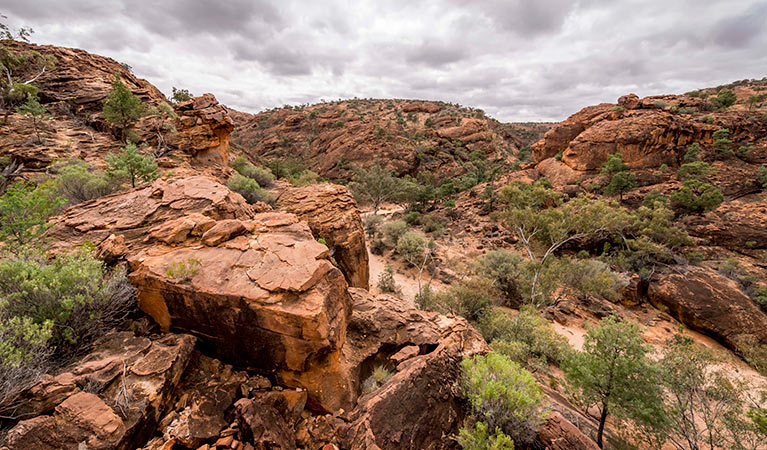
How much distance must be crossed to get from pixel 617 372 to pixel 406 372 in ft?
17.1

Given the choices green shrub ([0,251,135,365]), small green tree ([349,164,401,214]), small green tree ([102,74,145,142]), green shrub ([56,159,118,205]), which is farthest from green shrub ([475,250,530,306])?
small green tree ([102,74,145,142])

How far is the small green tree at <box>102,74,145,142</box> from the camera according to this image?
44.7 feet

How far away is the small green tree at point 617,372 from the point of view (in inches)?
226

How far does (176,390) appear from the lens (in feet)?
13.0

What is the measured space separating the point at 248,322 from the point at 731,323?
19040 mm

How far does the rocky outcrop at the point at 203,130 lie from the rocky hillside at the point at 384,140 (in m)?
21.6

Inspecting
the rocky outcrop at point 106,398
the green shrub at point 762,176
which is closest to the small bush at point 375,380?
the rocky outcrop at point 106,398

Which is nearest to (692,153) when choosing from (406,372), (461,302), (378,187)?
(461,302)

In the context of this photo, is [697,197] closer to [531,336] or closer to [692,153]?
[692,153]

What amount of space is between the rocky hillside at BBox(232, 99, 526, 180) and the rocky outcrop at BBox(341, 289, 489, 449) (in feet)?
118

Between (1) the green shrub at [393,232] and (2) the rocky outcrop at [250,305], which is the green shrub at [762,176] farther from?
(2) the rocky outcrop at [250,305]

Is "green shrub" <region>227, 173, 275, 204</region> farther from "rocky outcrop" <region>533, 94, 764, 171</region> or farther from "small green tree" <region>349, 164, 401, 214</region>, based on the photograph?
"rocky outcrop" <region>533, 94, 764, 171</region>

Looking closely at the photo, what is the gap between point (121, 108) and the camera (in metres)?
13.8

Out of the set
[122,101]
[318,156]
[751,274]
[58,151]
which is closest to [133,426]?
[58,151]
